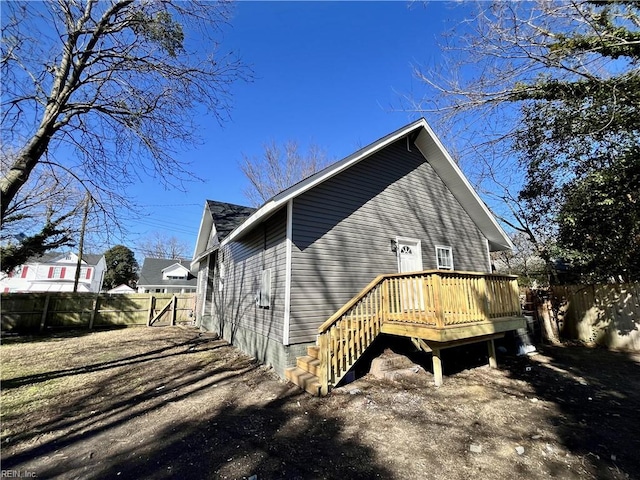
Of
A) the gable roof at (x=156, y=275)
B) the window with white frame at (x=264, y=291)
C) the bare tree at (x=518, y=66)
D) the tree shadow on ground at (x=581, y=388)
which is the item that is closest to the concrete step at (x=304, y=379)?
the tree shadow on ground at (x=581, y=388)

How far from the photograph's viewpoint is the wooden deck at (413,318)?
5.44m

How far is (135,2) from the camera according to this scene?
18.2ft

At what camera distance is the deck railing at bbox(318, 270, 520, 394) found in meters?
5.46

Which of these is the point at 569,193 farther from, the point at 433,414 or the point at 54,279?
the point at 54,279

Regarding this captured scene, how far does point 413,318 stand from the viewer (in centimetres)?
586

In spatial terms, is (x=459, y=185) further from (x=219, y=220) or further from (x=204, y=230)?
(x=204, y=230)

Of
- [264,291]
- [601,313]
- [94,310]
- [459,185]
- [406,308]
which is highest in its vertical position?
[459,185]

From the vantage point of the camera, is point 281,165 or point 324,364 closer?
point 324,364

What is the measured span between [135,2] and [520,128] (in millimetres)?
7833

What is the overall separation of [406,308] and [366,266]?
1802mm

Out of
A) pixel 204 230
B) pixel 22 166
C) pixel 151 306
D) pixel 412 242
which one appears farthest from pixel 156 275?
pixel 412 242

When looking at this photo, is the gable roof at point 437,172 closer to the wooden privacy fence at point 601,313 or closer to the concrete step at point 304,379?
the wooden privacy fence at point 601,313

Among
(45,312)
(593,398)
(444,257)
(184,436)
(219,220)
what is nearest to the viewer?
(184,436)

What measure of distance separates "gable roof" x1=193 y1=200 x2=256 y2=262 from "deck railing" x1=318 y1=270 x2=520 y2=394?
647cm
